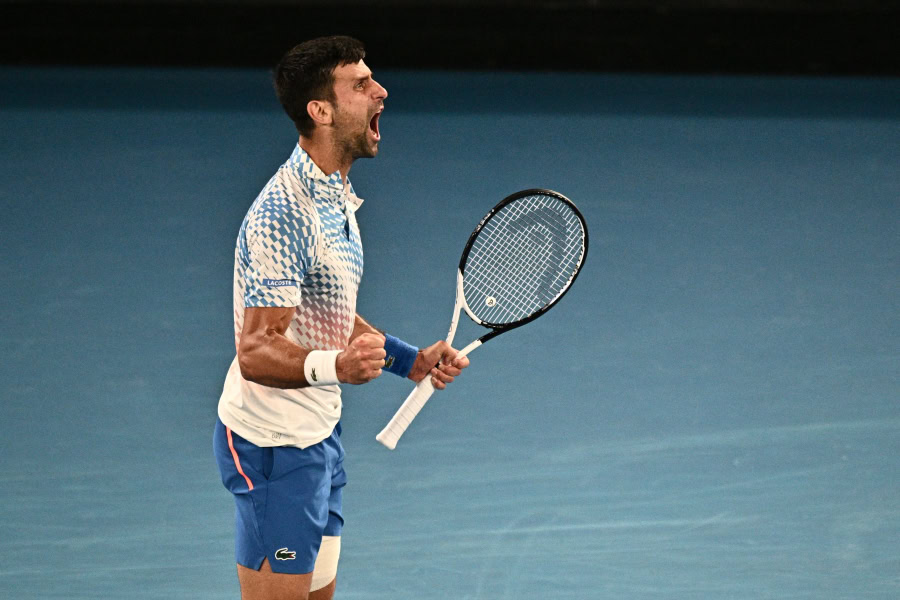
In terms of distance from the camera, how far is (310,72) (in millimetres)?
3164

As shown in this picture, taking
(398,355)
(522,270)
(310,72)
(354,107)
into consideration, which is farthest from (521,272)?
(310,72)

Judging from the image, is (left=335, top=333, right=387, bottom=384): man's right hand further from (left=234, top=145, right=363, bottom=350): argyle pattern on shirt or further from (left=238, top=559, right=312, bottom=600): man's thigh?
(left=238, top=559, right=312, bottom=600): man's thigh

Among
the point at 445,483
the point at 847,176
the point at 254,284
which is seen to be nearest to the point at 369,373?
the point at 254,284

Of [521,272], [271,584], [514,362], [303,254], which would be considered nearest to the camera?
[303,254]

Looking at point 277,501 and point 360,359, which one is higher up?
point 360,359

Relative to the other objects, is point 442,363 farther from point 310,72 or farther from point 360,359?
point 310,72

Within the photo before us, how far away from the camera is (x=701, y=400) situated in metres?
5.61

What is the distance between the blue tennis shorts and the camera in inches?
124

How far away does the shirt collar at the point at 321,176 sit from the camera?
10.3 ft

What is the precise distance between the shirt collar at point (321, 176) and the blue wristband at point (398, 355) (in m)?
0.47

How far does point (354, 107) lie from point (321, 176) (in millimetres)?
208

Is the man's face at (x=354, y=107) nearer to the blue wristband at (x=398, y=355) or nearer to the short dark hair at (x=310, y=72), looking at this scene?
the short dark hair at (x=310, y=72)

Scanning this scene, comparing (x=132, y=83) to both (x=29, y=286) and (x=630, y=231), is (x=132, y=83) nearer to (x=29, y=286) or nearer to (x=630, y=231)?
(x=29, y=286)

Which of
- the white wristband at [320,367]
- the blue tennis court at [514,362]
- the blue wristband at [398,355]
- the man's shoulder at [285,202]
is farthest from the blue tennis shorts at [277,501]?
the blue tennis court at [514,362]
